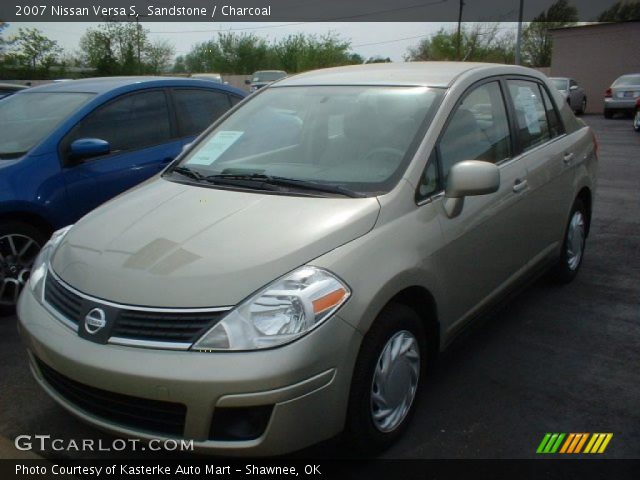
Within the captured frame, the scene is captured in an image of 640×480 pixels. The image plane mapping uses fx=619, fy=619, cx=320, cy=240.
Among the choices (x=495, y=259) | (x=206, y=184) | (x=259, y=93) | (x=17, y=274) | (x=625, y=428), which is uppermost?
(x=259, y=93)

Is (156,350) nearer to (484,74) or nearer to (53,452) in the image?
(53,452)

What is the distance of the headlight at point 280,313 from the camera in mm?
2270

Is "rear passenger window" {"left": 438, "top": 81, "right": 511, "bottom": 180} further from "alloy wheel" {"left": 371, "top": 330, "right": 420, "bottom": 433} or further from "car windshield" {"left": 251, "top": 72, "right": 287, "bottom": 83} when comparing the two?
"car windshield" {"left": 251, "top": 72, "right": 287, "bottom": 83}

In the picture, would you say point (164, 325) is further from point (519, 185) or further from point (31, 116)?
point (31, 116)

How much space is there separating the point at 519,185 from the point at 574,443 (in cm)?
155

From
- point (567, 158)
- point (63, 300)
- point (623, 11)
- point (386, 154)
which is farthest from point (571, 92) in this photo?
point (63, 300)

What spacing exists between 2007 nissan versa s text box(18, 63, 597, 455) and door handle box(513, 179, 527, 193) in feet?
0.10

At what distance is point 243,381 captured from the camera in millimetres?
2201

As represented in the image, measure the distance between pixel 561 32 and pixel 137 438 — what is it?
108ft

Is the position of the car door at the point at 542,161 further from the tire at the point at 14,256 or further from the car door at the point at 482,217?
the tire at the point at 14,256

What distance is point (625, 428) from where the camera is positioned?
2.97 metres

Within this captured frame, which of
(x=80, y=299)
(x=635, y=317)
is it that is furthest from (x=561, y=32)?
(x=80, y=299)

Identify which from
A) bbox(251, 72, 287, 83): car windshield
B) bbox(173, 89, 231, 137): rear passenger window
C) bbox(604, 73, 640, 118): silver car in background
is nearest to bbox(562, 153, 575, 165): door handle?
bbox(173, 89, 231, 137): rear passenger window

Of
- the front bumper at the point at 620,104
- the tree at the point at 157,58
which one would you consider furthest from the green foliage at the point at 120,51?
the front bumper at the point at 620,104
